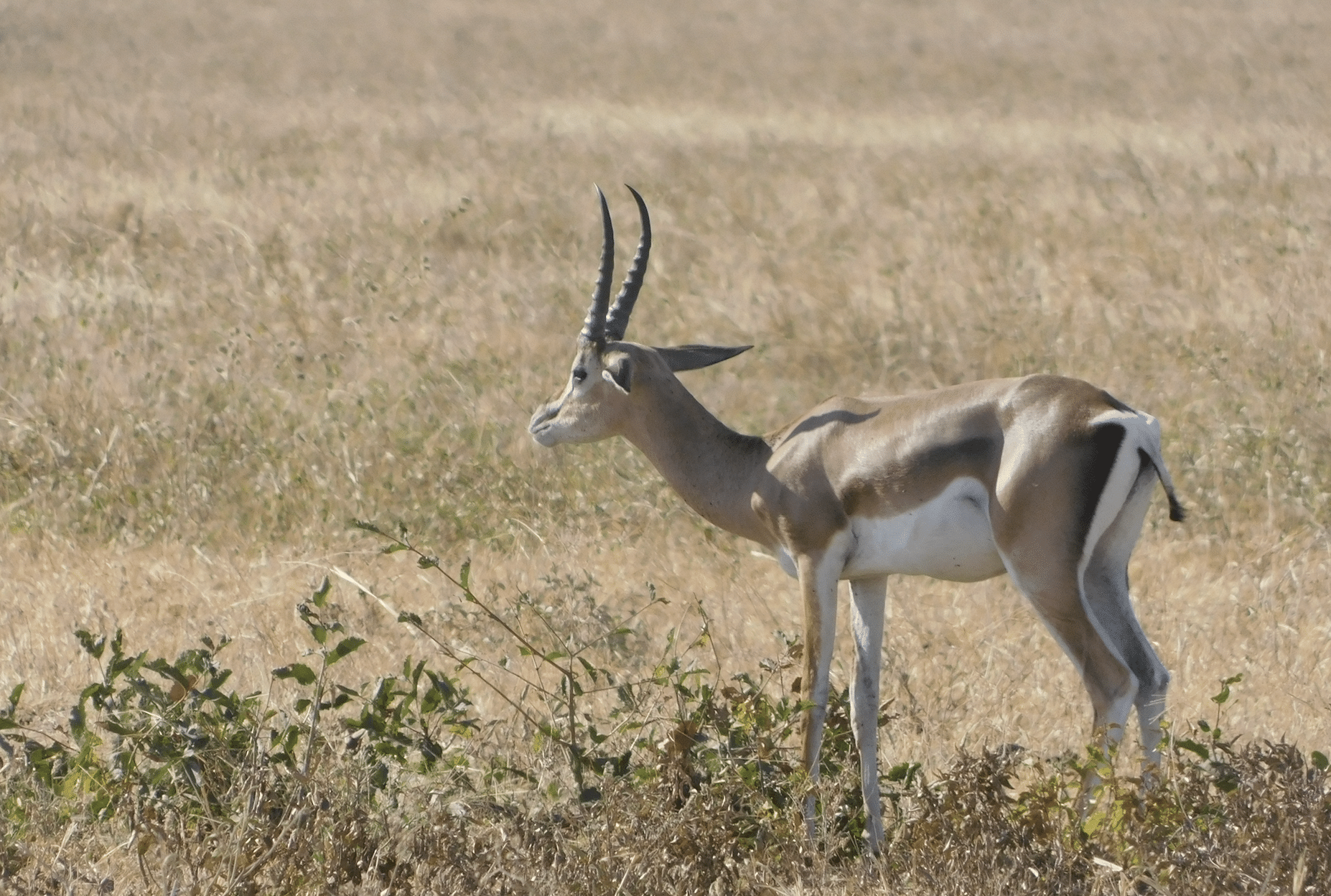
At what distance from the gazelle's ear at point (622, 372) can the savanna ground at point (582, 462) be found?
784 millimetres

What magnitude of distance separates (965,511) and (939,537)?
4.2 inches

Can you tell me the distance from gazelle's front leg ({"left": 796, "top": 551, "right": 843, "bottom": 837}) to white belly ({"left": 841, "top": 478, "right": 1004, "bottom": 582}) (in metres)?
0.13

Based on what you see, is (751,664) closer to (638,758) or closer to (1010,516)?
(638,758)

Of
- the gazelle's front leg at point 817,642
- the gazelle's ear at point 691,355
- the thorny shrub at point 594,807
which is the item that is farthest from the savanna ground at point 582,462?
the gazelle's ear at point 691,355

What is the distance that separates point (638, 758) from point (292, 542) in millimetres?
3269

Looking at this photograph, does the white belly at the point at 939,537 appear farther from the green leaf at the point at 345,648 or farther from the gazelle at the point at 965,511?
the green leaf at the point at 345,648

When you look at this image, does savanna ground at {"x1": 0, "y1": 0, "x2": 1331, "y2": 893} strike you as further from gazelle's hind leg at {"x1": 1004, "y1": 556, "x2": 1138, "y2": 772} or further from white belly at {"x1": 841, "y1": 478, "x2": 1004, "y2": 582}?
white belly at {"x1": 841, "y1": 478, "x2": 1004, "y2": 582}

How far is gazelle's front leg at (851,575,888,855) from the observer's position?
4.94 metres

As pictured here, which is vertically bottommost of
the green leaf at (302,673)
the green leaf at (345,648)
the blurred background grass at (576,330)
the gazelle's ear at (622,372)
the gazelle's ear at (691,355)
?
the blurred background grass at (576,330)

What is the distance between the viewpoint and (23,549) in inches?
320

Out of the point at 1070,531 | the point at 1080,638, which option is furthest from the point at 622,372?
the point at 1080,638

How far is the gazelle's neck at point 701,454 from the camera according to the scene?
18.1ft

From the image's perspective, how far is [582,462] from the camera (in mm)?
9133

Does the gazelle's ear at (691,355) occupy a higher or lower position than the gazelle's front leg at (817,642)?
higher
